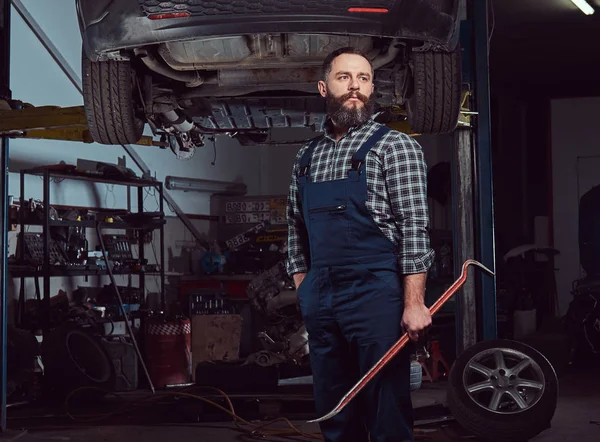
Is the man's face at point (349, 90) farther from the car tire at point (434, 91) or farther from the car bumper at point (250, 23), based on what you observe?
the car tire at point (434, 91)

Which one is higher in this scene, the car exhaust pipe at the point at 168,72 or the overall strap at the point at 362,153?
the car exhaust pipe at the point at 168,72

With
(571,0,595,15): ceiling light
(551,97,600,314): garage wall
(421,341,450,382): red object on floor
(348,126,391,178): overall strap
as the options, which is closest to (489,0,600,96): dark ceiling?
(571,0,595,15): ceiling light

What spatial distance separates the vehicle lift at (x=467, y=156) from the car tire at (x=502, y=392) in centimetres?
41

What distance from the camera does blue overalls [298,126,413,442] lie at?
224 cm

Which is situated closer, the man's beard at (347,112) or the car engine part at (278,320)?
the man's beard at (347,112)

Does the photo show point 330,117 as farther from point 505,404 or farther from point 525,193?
point 525,193

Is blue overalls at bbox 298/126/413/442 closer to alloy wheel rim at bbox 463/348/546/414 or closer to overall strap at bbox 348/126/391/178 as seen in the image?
overall strap at bbox 348/126/391/178

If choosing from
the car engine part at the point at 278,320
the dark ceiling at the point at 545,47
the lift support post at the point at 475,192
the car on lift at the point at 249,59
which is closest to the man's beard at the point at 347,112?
the car on lift at the point at 249,59

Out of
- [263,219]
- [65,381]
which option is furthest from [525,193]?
[65,381]

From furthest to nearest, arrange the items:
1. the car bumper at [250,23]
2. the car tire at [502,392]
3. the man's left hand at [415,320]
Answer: the car tire at [502,392] → the car bumper at [250,23] → the man's left hand at [415,320]

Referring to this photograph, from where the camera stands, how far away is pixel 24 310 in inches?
258

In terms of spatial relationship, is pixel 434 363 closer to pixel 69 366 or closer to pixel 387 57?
pixel 69 366

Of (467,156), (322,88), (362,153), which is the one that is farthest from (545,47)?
(362,153)

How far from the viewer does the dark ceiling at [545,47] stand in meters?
8.23
